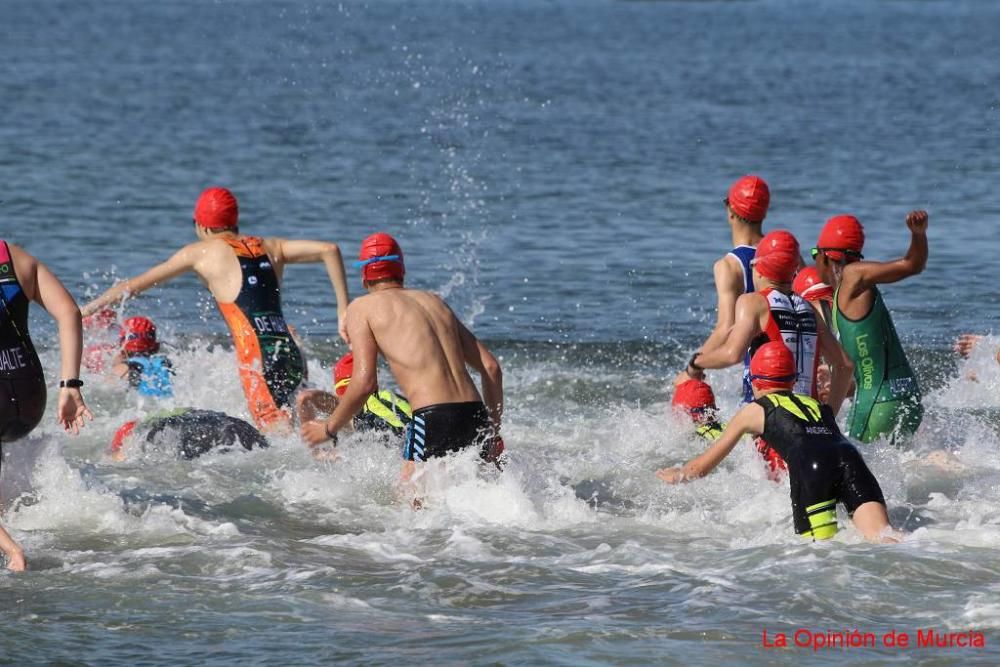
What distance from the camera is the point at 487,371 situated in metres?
9.03

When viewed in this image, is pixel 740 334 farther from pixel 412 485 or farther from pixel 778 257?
pixel 412 485

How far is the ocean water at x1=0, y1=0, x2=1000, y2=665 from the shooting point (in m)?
7.45

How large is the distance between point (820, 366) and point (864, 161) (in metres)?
22.0

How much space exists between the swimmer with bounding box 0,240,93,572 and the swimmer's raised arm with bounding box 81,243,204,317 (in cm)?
281

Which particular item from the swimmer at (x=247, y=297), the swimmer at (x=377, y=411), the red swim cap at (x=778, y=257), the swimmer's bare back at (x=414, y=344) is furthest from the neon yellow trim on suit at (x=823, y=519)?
the swimmer at (x=247, y=297)

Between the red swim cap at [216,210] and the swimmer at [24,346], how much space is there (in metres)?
3.05

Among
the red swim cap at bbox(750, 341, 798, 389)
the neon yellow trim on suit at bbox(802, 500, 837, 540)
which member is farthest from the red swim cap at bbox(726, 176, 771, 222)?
the neon yellow trim on suit at bbox(802, 500, 837, 540)

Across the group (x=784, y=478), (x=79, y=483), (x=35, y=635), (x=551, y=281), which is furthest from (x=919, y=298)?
(x=35, y=635)

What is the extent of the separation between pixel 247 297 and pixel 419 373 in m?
2.48

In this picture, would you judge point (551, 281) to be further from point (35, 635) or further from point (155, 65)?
point (155, 65)

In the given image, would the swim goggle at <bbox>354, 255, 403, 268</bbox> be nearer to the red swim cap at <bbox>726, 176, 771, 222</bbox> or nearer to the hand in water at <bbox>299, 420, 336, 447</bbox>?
the hand in water at <bbox>299, 420, 336, 447</bbox>

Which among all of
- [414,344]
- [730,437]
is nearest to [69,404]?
[414,344]

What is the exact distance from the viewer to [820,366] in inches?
408

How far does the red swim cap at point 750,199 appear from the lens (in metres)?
10.0
